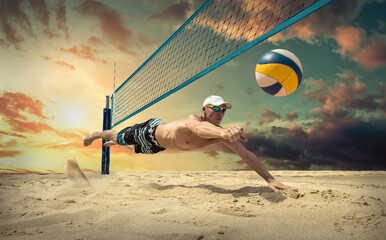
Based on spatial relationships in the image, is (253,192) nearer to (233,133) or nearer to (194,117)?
(194,117)

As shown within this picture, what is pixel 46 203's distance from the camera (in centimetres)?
268

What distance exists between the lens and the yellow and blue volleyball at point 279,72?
10.4 feet

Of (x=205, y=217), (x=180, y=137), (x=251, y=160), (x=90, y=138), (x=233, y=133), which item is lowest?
(x=205, y=217)

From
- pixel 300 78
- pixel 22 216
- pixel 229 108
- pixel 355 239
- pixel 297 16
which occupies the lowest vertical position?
pixel 355 239

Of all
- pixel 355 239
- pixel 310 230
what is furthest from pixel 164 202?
pixel 355 239

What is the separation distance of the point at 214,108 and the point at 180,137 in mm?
483

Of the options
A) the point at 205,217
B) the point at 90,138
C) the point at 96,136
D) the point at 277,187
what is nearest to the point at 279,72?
the point at 277,187

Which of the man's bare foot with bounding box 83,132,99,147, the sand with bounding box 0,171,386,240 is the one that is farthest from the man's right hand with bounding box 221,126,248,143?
the man's bare foot with bounding box 83,132,99,147

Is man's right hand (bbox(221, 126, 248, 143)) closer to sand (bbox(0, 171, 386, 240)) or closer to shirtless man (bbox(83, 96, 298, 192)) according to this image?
shirtless man (bbox(83, 96, 298, 192))

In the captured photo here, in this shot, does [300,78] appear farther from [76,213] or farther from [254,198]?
[76,213]

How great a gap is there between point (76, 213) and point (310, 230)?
70.1 inches

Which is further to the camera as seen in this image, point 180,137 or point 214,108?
point 180,137

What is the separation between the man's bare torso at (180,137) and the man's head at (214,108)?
0.37ft

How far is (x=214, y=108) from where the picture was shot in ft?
9.11
